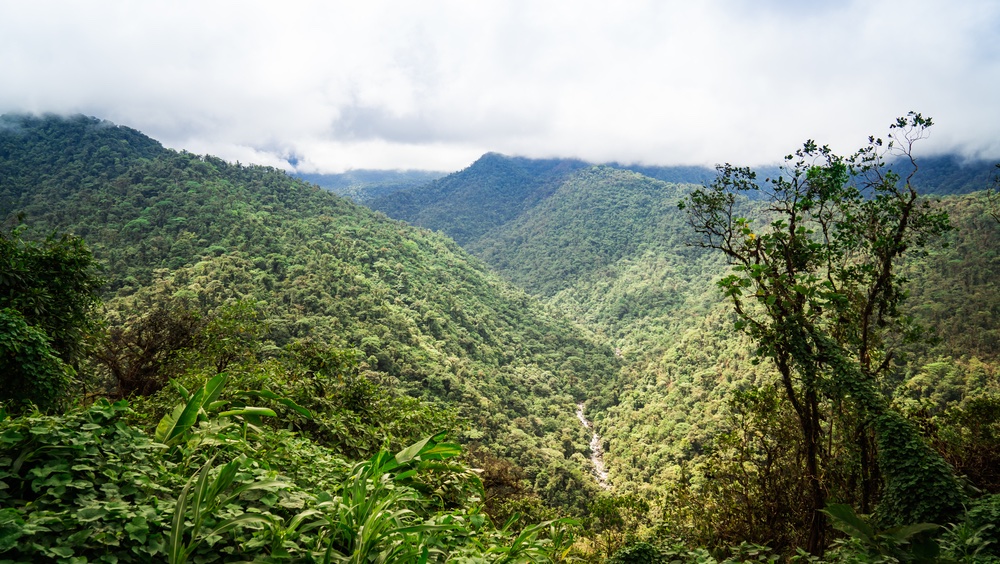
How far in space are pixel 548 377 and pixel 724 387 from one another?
2370cm

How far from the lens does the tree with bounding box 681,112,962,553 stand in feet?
16.4

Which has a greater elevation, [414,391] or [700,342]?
[414,391]

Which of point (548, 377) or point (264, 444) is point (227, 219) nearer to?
point (548, 377)

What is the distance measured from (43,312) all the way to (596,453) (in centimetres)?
5084

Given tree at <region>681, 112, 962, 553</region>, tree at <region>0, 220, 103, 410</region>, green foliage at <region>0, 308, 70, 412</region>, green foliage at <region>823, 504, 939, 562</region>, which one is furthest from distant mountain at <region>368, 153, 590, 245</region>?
green foliage at <region>823, 504, 939, 562</region>

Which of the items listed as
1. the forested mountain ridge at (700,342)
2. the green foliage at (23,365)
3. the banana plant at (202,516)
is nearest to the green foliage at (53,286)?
the green foliage at (23,365)

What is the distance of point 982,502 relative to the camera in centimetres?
345

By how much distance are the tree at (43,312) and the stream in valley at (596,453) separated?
40089 millimetres

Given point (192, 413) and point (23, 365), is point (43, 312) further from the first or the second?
point (192, 413)

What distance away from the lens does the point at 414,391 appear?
3303 cm

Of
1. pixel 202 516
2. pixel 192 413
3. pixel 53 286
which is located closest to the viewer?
pixel 202 516

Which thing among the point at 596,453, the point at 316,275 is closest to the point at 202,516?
the point at 316,275

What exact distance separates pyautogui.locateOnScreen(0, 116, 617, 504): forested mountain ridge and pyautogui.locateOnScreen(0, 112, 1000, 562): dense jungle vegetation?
42 centimetres

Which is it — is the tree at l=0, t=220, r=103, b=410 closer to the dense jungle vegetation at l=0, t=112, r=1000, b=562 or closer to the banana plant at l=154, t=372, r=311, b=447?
the dense jungle vegetation at l=0, t=112, r=1000, b=562
